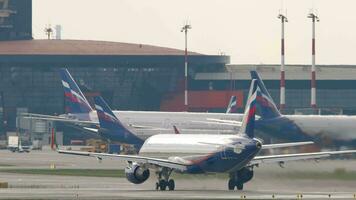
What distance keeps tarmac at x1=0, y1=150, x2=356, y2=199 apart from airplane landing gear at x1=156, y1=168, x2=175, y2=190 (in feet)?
1.52

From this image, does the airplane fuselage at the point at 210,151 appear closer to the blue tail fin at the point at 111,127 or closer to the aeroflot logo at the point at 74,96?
the blue tail fin at the point at 111,127

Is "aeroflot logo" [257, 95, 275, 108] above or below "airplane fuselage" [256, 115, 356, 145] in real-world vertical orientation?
above

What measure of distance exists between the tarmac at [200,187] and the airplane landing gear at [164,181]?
0.46m

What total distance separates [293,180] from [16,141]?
295 ft

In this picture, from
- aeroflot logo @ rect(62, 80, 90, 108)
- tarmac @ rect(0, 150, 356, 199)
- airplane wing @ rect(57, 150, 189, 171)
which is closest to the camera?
tarmac @ rect(0, 150, 356, 199)

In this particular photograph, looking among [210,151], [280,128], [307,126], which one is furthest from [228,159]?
[280,128]

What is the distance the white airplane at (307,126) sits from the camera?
114625 millimetres

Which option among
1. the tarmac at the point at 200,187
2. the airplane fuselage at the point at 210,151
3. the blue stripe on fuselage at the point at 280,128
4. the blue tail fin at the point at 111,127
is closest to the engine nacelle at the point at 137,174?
the tarmac at the point at 200,187

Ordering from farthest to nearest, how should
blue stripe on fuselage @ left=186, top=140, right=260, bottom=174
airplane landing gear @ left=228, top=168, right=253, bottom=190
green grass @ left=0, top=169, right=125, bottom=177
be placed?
green grass @ left=0, top=169, right=125, bottom=177, airplane landing gear @ left=228, top=168, right=253, bottom=190, blue stripe on fuselage @ left=186, top=140, right=260, bottom=174

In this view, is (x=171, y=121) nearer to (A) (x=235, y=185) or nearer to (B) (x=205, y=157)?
(A) (x=235, y=185)

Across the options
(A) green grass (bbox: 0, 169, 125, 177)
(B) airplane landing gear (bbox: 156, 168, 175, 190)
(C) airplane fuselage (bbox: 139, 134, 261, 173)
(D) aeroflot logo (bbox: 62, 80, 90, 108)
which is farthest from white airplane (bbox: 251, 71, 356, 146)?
(B) airplane landing gear (bbox: 156, 168, 175, 190)

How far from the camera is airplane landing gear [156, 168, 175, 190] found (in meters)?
78.1

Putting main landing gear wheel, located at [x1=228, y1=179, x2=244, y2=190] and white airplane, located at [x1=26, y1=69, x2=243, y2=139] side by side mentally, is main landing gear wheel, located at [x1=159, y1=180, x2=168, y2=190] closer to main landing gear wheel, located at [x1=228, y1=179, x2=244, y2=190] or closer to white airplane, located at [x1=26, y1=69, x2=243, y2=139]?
main landing gear wheel, located at [x1=228, y1=179, x2=244, y2=190]

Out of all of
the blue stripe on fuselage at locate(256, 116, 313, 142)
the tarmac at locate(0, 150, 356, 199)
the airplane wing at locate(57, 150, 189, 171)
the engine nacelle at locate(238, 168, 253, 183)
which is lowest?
the tarmac at locate(0, 150, 356, 199)
